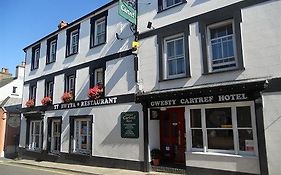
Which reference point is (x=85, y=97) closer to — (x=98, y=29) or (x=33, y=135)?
(x=98, y=29)

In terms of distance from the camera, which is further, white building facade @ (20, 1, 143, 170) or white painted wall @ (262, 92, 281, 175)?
white building facade @ (20, 1, 143, 170)

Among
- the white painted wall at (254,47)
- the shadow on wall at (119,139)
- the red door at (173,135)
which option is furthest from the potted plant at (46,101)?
the white painted wall at (254,47)

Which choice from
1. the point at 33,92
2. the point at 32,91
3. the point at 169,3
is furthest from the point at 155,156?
the point at 32,91

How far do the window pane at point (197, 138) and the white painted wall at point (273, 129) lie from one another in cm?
255

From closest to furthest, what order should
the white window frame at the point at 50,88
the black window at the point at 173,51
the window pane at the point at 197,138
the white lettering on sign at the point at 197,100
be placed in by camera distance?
1. the white lettering on sign at the point at 197,100
2. the window pane at the point at 197,138
3. the black window at the point at 173,51
4. the white window frame at the point at 50,88

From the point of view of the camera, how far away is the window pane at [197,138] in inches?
421

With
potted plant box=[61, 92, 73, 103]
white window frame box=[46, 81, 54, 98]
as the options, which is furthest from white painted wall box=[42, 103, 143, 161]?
white window frame box=[46, 81, 54, 98]

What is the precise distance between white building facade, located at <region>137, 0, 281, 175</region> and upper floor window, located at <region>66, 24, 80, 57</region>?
6079 millimetres

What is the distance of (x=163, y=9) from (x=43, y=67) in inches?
457

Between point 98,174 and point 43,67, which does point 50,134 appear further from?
point 98,174

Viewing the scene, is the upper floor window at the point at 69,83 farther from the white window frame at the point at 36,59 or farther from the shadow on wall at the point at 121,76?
the white window frame at the point at 36,59

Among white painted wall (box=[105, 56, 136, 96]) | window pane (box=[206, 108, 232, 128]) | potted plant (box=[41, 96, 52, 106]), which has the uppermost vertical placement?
white painted wall (box=[105, 56, 136, 96])

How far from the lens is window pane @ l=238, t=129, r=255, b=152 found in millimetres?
9406

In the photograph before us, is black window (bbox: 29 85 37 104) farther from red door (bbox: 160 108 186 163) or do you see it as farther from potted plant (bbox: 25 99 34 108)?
red door (bbox: 160 108 186 163)
